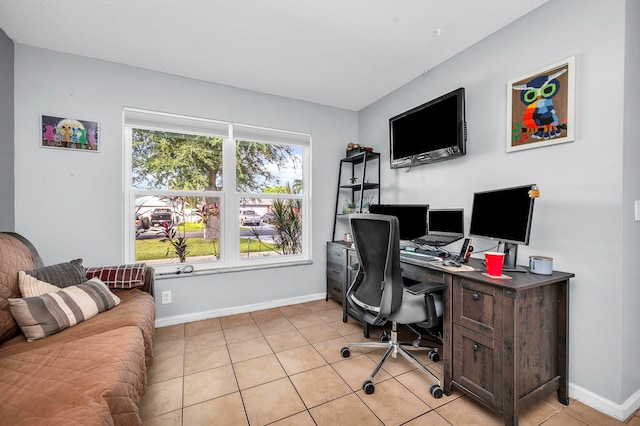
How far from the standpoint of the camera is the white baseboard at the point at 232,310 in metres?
2.80

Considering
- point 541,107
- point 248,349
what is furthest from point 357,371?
point 541,107

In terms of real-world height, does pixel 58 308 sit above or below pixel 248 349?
above

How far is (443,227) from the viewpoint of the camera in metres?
2.39

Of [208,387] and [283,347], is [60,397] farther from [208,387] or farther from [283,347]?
[283,347]

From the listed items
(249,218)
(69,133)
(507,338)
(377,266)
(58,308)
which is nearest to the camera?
(507,338)

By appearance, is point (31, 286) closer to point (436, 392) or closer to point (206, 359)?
point (206, 359)

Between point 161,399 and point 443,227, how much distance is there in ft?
8.06

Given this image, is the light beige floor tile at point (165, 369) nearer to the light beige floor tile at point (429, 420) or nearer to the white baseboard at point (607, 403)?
the light beige floor tile at point (429, 420)

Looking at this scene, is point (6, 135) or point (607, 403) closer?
point (607, 403)

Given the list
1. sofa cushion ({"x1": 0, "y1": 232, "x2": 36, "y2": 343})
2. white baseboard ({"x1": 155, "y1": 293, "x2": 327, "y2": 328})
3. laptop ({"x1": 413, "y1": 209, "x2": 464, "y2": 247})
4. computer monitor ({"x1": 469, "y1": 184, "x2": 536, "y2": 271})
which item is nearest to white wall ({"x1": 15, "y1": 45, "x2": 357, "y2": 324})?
white baseboard ({"x1": 155, "y1": 293, "x2": 327, "y2": 328})

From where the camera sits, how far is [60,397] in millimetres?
961

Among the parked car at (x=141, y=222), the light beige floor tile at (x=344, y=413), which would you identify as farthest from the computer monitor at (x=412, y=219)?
the parked car at (x=141, y=222)

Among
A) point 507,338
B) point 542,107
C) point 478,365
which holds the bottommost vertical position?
point 478,365

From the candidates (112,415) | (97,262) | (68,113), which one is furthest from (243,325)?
(68,113)
